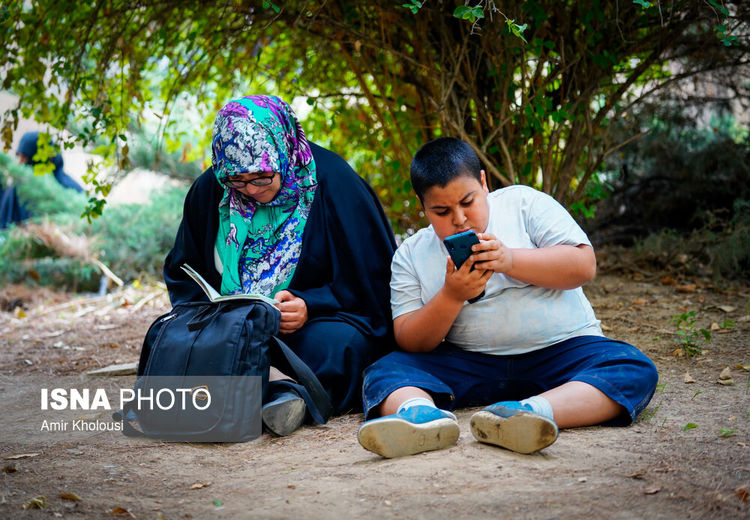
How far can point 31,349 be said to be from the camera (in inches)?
192

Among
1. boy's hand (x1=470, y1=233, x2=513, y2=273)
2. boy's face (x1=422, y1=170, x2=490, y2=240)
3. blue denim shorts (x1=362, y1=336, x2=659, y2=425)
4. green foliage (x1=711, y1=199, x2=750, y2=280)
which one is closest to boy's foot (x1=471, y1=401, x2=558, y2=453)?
blue denim shorts (x1=362, y1=336, x2=659, y2=425)

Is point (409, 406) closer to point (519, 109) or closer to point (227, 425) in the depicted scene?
point (227, 425)

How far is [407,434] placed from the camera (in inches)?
83.0

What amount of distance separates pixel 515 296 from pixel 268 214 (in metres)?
1.15

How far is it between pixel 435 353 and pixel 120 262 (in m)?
5.16

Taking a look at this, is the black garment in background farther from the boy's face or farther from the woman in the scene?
the boy's face

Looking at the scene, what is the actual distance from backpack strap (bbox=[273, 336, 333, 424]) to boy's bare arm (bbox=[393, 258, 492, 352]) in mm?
363

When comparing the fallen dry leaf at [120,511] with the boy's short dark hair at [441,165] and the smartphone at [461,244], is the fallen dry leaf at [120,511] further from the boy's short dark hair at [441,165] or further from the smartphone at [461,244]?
the boy's short dark hair at [441,165]

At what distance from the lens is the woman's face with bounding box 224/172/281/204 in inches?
117

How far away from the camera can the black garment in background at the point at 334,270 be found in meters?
2.91

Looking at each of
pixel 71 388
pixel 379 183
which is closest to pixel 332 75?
pixel 379 183

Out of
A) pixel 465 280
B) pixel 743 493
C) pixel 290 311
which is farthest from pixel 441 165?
pixel 743 493

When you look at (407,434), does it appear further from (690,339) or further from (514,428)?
(690,339)

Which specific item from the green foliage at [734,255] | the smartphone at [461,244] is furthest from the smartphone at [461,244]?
the green foliage at [734,255]
